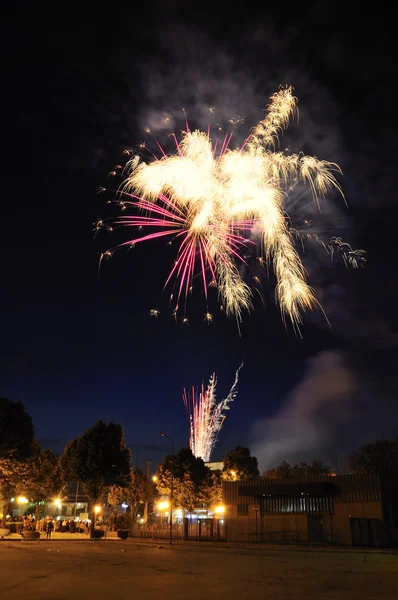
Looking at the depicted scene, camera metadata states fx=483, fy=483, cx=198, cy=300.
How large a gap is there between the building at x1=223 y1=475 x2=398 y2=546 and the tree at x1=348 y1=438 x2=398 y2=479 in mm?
49938

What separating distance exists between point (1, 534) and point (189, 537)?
16.6 m

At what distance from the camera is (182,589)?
1407cm

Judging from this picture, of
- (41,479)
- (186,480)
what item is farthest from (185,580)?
(41,479)

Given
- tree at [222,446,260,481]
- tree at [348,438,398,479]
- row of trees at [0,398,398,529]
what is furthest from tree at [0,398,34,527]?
tree at [348,438,398,479]

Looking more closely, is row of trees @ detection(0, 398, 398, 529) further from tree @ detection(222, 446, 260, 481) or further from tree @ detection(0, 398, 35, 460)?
tree @ detection(222, 446, 260, 481)

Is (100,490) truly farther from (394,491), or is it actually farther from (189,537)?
(394,491)

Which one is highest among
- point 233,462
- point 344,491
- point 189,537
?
point 233,462

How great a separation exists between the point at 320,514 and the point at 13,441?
2798 centimetres

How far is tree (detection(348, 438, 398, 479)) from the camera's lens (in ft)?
290

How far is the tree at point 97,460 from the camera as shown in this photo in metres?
50.0

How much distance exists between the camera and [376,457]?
91.0m

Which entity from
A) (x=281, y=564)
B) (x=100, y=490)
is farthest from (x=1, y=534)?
(x=281, y=564)

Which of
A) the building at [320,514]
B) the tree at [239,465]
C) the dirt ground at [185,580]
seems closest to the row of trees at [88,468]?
the tree at [239,465]

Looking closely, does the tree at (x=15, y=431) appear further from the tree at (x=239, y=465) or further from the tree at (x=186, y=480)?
the tree at (x=239, y=465)
